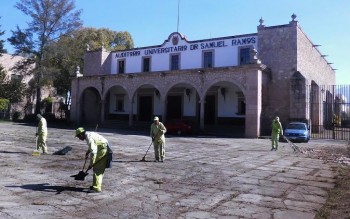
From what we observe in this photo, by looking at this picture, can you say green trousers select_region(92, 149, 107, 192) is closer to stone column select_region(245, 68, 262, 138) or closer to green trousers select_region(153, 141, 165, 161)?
green trousers select_region(153, 141, 165, 161)

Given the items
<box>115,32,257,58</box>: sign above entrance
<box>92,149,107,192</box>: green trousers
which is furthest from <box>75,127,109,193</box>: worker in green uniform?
<box>115,32,257,58</box>: sign above entrance

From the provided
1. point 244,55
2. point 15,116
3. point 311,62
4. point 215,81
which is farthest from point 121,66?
point 311,62

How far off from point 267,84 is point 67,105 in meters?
23.9

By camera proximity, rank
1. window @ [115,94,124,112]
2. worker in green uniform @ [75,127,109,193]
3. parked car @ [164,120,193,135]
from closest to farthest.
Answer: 1. worker in green uniform @ [75,127,109,193]
2. parked car @ [164,120,193,135]
3. window @ [115,94,124,112]

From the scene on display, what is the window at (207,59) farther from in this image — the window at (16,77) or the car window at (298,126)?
the window at (16,77)

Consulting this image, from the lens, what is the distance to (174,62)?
31.7 metres

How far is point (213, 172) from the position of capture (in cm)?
972

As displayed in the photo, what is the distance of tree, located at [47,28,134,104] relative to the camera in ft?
125

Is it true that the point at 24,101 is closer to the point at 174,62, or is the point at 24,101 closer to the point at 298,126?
the point at 174,62

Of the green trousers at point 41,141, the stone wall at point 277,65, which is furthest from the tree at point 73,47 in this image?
the green trousers at point 41,141

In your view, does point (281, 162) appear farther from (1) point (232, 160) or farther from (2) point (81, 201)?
(2) point (81, 201)

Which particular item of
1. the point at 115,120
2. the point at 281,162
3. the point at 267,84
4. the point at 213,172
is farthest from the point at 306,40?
the point at 213,172

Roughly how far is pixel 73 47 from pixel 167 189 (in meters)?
34.9

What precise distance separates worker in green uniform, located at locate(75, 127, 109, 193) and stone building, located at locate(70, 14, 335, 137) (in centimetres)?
1857
